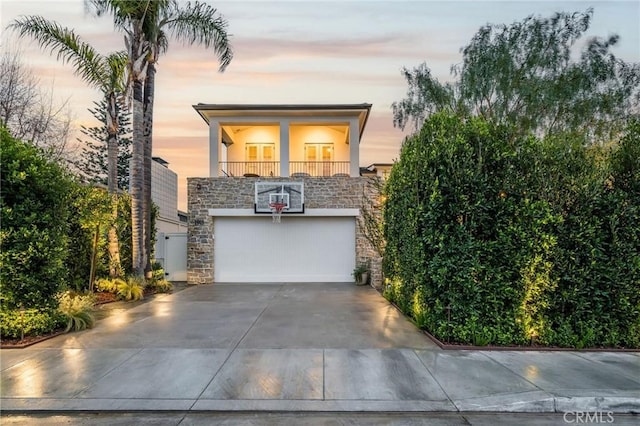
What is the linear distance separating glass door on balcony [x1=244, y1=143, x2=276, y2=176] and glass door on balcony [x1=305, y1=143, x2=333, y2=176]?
5.52 ft

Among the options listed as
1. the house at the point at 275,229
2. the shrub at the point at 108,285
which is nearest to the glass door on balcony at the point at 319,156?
the house at the point at 275,229

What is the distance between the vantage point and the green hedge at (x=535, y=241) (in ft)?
16.8

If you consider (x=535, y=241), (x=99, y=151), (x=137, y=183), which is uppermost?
(x=99, y=151)

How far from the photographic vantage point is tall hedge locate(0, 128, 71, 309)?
5.25 meters

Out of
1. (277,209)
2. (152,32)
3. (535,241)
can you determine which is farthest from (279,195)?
(535,241)

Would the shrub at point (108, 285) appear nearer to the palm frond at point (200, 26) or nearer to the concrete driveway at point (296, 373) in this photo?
the concrete driveway at point (296, 373)

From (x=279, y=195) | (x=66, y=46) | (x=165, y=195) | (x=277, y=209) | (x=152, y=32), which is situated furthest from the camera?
(x=165, y=195)

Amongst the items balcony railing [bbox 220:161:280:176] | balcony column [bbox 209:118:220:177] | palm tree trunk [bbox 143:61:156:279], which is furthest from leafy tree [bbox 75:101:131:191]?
palm tree trunk [bbox 143:61:156:279]

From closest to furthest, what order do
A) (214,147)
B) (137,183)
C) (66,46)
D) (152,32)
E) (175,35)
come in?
(66,46), (152,32), (137,183), (175,35), (214,147)

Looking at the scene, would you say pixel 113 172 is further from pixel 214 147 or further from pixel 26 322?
pixel 26 322

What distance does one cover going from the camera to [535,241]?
515 cm

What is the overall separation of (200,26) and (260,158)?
6.69 meters

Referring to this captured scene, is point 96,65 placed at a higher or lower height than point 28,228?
higher

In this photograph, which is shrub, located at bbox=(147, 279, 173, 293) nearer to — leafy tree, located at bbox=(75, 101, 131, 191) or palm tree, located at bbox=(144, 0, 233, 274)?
palm tree, located at bbox=(144, 0, 233, 274)
